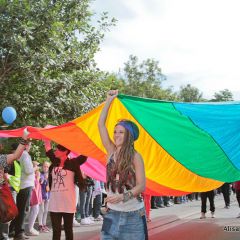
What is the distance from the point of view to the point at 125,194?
3.61m

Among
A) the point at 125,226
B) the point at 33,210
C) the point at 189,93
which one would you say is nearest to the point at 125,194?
the point at 125,226

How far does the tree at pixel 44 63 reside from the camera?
12.7 m

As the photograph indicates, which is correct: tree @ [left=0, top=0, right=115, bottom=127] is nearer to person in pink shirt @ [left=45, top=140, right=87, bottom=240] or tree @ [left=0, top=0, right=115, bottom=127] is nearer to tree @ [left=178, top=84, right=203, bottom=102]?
person in pink shirt @ [left=45, top=140, right=87, bottom=240]

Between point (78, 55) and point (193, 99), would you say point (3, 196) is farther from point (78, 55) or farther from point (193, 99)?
point (193, 99)

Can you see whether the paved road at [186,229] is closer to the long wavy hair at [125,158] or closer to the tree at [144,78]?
the long wavy hair at [125,158]

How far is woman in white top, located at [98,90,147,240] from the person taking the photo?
3662 millimetres

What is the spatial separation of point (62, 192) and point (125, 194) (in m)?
2.37

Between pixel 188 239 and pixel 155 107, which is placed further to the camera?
pixel 188 239

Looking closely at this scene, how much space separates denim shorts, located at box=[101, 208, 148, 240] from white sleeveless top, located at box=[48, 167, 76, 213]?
2.07m

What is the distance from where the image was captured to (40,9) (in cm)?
1323

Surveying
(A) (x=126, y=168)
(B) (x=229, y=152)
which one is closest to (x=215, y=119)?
(B) (x=229, y=152)

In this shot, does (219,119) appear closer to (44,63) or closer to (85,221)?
(85,221)

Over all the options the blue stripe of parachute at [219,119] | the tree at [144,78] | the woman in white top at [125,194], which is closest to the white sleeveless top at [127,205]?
the woman in white top at [125,194]

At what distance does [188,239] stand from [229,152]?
2442 millimetres
